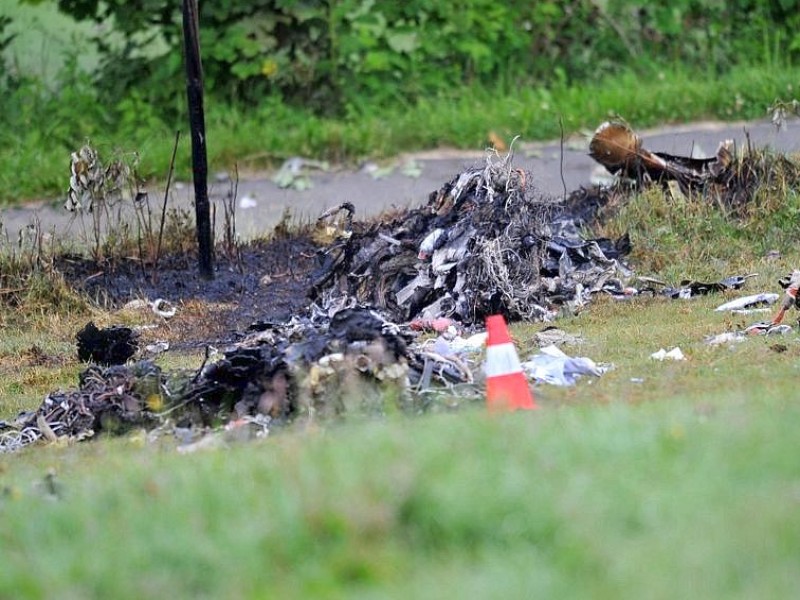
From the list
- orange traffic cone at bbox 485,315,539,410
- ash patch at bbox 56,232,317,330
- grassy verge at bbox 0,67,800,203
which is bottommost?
ash patch at bbox 56,232,317,330

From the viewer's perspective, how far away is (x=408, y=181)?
14.4 m

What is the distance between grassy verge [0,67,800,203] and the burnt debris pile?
4407 mm

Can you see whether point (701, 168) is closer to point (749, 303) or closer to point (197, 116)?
point (749, 303)

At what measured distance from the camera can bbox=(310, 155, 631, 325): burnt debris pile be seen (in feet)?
32.0

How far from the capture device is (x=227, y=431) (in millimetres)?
6539

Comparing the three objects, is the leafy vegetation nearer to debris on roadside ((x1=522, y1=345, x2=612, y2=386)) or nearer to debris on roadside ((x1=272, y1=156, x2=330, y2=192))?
debris on roadside ((x1=272, y1=156, x2=330, y2=192))

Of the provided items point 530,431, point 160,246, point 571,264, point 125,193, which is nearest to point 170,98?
point 125,193

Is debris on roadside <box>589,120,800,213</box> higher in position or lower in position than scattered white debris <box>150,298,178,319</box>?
higher

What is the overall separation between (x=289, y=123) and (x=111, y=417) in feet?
29.6

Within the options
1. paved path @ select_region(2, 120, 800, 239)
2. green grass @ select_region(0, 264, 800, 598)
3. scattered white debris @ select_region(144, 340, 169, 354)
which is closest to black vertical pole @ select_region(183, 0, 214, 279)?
scattered white debris @ select_region(144, 340, 169, 354)

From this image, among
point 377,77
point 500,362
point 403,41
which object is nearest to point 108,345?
point 500,362

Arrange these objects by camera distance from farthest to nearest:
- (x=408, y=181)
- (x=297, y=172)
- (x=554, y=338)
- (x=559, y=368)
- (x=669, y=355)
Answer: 1. (x=297, y=172)
2. (x=408, y=181)
3. (x=554, y=338)
4. (x=669, y=355)
5. (x=559, y=368)

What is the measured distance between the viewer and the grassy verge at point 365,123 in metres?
A: 15.0

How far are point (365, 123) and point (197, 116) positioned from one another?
4.65 meters
